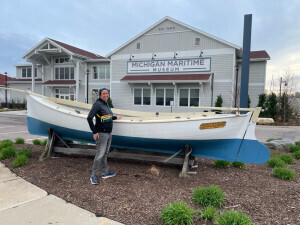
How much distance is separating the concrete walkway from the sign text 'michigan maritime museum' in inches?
674

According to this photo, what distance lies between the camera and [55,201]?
336 centimetres

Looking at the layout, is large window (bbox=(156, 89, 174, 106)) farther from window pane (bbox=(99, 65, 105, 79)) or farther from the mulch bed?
the mulch bed

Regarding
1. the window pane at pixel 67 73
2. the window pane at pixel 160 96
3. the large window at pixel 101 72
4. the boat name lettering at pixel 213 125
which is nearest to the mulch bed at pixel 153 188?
the boat name lettering at pixel 213 125

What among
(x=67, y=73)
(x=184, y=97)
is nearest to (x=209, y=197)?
(x=184, y=97)

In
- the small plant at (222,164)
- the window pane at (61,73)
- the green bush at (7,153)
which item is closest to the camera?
the small plant at (222,164)

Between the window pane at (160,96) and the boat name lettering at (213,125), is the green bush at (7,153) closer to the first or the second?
the boat name lettering at (213,125)

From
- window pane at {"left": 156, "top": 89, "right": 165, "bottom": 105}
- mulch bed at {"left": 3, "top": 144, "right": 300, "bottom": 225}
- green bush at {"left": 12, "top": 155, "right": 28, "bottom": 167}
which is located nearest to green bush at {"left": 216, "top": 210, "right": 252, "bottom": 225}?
mulch bed at {"left": 3, "top": 144, "right": 300, "bottom": 225}

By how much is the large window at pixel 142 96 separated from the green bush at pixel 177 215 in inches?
730

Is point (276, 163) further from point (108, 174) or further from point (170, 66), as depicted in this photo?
point (170, 66)

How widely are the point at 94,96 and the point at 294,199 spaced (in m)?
21.7

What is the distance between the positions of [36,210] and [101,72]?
23.3 metres

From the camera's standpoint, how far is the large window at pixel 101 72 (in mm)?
24953

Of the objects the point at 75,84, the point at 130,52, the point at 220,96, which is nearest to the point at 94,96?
the point at 75,84

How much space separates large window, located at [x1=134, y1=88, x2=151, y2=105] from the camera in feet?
69.7
